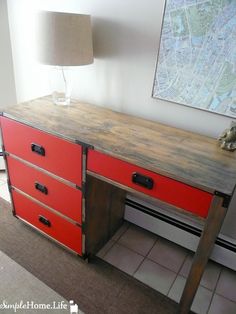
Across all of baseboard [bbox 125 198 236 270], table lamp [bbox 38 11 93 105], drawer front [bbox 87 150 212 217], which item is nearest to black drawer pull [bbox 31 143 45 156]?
drawer front [bbox 87 150 212 217]

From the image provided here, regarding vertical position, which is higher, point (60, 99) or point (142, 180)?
point (60, 99)

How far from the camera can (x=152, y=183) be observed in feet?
3.34

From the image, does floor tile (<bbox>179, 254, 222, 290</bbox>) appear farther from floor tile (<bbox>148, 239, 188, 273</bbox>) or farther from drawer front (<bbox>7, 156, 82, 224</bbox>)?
drawer front (<bbox>7, 156, 82, 224</bbox>)

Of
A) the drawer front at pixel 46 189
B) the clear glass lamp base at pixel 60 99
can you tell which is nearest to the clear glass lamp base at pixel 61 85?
the clear glass lamp base at pixel 60 99

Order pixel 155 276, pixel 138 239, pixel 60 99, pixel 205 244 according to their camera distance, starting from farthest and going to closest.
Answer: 1. pixel 138 239
2. pixel 60 99
3. pixel 155 276
4. pixel 205 244

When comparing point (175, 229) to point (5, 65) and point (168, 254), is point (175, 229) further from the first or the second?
point (5, 65)

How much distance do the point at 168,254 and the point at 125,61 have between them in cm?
123

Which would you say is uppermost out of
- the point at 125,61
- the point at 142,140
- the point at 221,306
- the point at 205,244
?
the point at 125,61

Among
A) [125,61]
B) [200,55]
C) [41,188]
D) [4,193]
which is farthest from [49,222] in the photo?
[200,55]

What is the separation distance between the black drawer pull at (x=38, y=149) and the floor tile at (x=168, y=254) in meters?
0.94

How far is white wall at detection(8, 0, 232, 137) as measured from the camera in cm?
132

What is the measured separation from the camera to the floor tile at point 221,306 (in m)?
1.37

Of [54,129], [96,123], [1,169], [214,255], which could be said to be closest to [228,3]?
[96,123]

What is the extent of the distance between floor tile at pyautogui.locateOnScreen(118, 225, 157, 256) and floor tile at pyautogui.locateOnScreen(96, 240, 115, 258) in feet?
0.20
